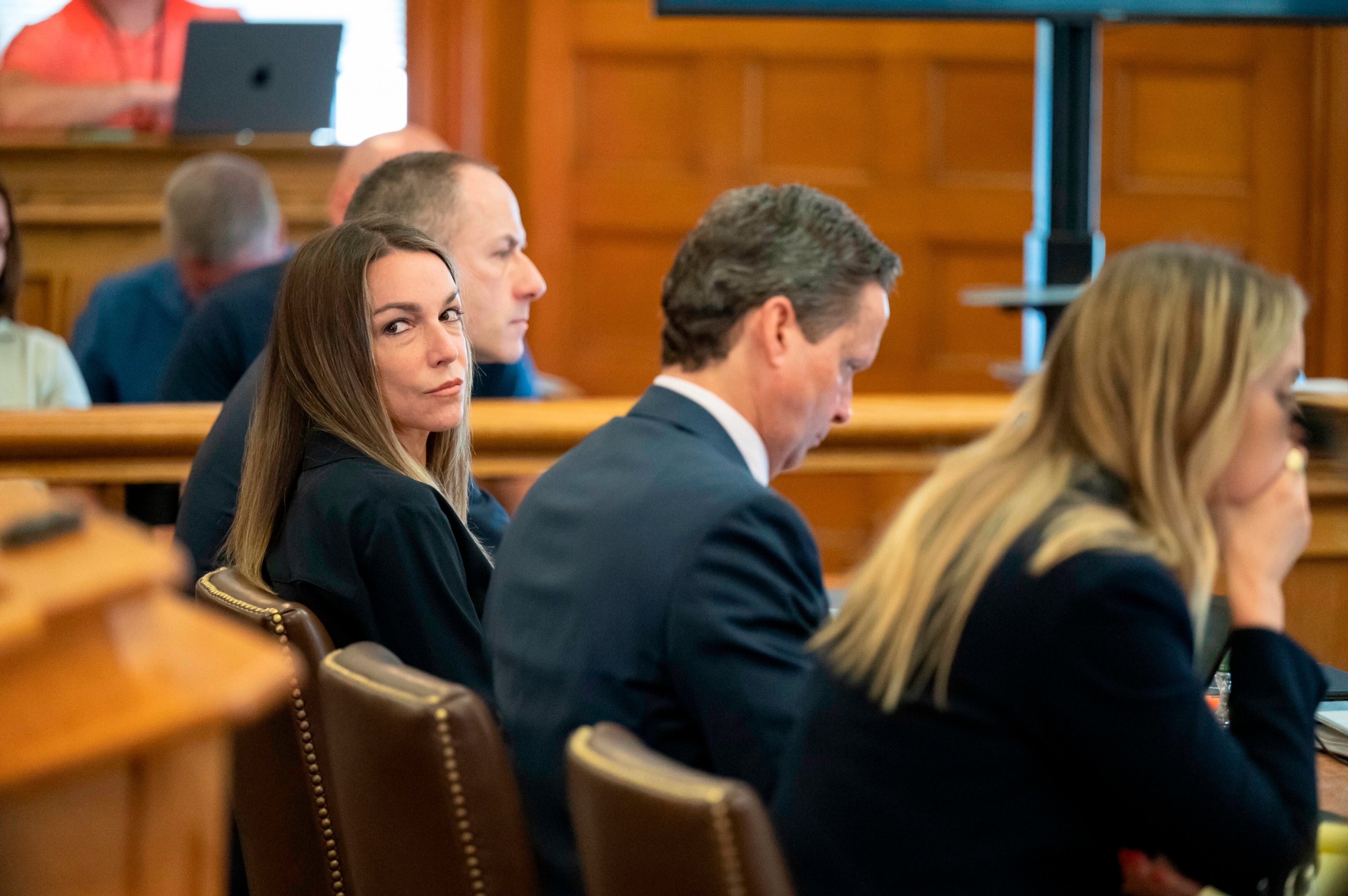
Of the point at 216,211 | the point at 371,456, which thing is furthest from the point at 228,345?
the point at 371,456

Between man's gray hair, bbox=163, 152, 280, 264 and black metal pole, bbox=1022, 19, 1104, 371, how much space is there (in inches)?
75.5

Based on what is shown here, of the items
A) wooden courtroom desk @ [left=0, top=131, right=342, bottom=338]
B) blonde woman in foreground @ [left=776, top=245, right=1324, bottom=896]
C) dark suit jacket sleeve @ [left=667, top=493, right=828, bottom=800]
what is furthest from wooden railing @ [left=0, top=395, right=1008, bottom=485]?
wooden courtroom desk @ [left=0, top=131, right=342, bottom=338]

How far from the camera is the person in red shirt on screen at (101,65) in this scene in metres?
4.70

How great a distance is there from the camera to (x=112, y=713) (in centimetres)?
75

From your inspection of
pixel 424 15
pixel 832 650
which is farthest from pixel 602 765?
pixel 424 15

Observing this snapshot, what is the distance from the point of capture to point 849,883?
1218 mm

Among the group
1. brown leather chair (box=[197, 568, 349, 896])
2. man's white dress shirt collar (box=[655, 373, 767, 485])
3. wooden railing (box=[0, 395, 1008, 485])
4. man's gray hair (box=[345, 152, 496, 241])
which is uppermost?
man's gray hair (box=[345, 152, 496, 241])

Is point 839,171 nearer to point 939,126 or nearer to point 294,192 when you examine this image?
point 939,126

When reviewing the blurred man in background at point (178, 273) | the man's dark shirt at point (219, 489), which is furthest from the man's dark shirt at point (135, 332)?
the man's dark shirt at point (219, 489)

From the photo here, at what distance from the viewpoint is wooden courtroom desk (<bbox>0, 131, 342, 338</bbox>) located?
447cm

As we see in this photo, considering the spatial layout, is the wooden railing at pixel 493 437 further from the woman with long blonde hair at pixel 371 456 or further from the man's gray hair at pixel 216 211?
the man's gray hair at pixel 216 211

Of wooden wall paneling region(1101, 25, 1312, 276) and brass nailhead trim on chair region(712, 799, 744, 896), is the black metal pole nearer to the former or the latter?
wooden wall paneling region(1101, 25, 1312, 276)

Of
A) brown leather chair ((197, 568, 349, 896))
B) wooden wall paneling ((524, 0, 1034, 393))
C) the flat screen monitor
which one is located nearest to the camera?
brown leather chair ((197, 568, 349, 896))

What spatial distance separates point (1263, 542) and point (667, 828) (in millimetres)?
633
